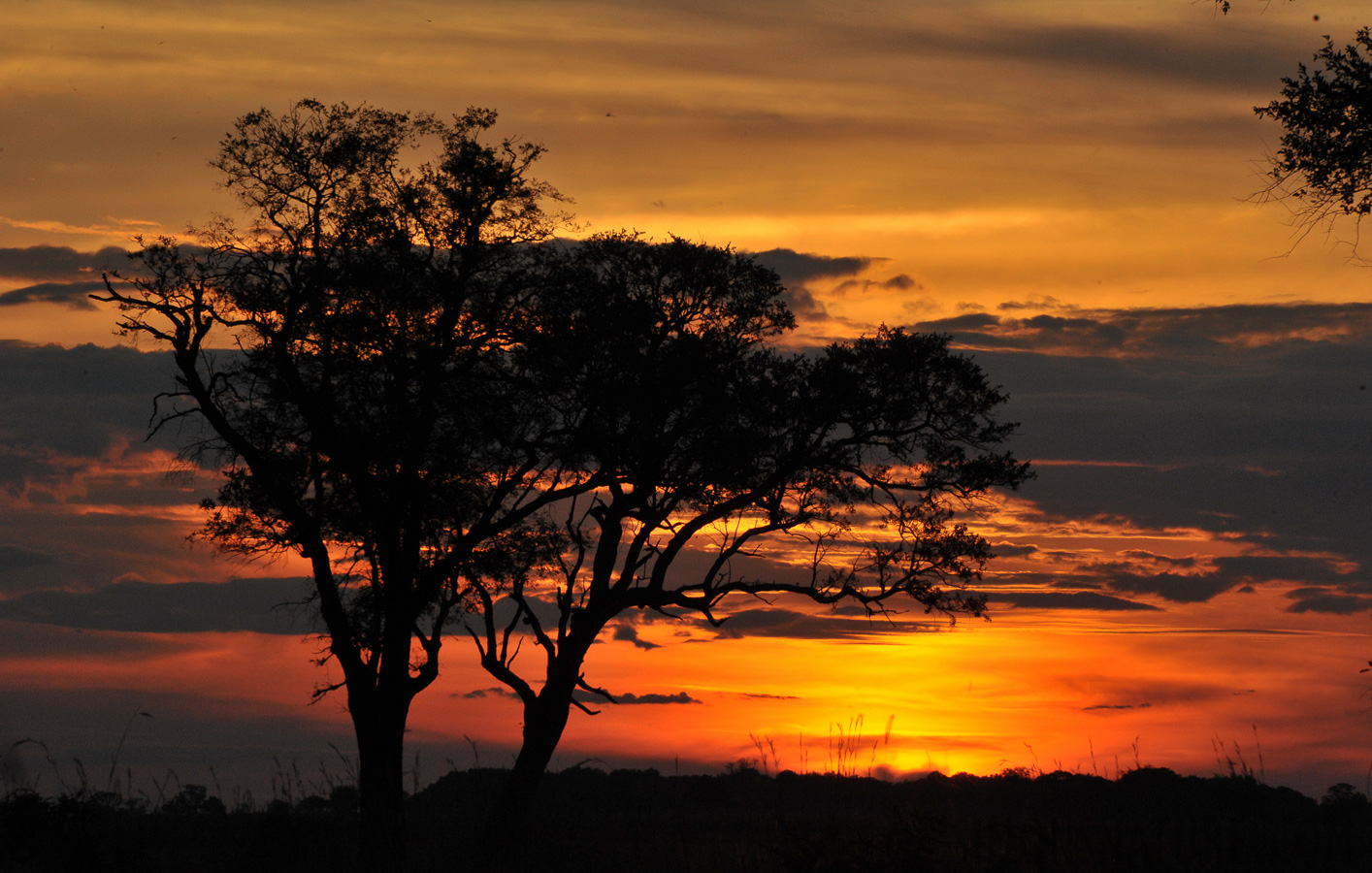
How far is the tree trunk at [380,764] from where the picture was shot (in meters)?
19.5

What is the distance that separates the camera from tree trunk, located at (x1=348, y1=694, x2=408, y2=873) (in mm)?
19500

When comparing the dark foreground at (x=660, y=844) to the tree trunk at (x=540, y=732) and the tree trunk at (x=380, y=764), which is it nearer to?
the tree trunk at (x=380, y=764)

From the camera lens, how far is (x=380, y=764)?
21.7m

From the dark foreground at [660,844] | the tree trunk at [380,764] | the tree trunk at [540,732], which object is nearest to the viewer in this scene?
the dark foreground at [660,844]

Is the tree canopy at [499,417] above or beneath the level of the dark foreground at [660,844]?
above

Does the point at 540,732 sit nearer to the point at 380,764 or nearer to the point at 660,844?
the point at 380,764

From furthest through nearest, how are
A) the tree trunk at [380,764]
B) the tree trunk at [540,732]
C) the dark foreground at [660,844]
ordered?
the tree trunk at [540,732], the tree trunk at [380,764], the dark foreground at [660,844]

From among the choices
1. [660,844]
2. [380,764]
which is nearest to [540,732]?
[380,764]

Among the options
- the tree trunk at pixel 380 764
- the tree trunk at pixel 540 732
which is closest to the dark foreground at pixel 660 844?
the tree trunk at pixel 380 764

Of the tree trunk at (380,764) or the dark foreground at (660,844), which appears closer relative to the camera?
the dark foreground at (660,844)

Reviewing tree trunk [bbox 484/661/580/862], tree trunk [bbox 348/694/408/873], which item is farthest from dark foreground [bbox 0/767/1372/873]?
tree trunk [bbox 484/661/580/862]

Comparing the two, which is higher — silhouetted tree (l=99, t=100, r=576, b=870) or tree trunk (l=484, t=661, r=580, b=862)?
silhouetted tree (l=99, t=100, r=576, b=870)

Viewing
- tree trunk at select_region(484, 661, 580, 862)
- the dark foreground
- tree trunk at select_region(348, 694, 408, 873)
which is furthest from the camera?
tree trunk at select_region(484, 661, 580, 862)

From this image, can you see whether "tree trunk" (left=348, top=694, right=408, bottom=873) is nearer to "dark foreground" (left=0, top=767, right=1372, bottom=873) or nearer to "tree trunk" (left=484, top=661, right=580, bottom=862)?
"dark foreground" (left=0, top=767, right=1372, bottom=873)
